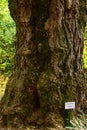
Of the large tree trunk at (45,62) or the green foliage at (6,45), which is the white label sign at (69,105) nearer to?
the large tree trunk at (45,62)

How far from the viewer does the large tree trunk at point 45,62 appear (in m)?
5.91

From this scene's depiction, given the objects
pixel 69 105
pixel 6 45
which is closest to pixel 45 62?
pixel 69 105

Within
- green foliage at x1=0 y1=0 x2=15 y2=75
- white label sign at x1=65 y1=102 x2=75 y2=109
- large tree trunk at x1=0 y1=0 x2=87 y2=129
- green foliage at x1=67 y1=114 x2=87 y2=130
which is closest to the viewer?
green foliage at x1=67 y1=114 x2=87 y2=130

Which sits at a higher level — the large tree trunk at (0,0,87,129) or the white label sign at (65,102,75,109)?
the large tree trunk at (0,0,87,129)

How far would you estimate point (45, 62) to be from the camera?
6.01m

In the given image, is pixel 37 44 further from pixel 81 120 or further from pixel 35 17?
pixel 81 120

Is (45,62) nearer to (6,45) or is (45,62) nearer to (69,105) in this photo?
(69,105)

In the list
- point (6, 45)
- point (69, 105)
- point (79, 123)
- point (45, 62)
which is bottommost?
point (79, 123)

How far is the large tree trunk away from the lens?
5.91 meters

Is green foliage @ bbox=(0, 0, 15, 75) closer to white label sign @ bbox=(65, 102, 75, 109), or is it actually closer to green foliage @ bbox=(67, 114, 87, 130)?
green foliage @ bbox=(67, 114, 87, 130)

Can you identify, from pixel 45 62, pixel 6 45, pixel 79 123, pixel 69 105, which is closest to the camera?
pixel 79 123

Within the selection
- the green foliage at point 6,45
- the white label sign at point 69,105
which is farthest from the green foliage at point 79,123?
the green foliage at point 6,45

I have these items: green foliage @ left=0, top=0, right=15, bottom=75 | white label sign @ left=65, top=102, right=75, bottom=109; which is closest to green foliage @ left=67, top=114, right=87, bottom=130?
white label sign @ left=65, top=102, right=75, bottom=109

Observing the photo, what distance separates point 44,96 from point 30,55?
0.72 m
